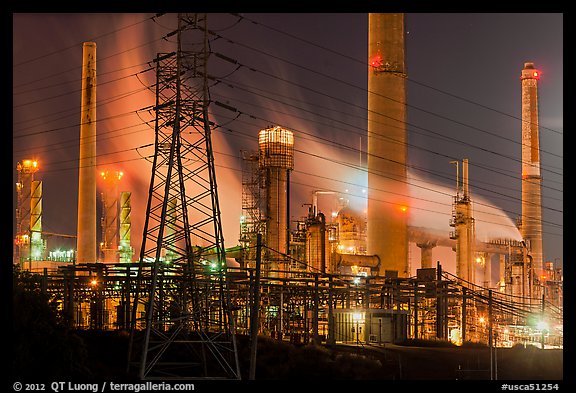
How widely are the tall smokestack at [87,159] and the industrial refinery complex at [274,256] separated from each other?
89 millimetres

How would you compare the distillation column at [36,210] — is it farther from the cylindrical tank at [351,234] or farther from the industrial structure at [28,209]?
the cylindrical tank at [351,234]

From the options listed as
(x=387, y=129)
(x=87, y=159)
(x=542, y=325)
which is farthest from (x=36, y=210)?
(x=542, y=325)

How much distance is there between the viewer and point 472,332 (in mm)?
57094

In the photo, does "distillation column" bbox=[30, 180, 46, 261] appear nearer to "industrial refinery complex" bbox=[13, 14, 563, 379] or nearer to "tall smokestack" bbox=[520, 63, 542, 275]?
"industrial refinery complex" bbox=[13, 14, 563, 379]

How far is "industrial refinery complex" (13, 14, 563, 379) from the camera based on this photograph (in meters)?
28.8

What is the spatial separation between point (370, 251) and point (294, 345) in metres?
18.5

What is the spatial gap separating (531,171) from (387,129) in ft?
110

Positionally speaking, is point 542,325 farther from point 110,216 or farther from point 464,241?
point 110,216

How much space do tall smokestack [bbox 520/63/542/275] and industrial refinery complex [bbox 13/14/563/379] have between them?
0.42 ft

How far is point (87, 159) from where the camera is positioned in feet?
181

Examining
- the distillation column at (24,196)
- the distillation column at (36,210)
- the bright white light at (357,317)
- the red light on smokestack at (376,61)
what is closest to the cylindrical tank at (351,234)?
the red light on smokestack at (376,61)

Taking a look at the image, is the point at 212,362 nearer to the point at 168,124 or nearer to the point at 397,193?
the point at 168,124

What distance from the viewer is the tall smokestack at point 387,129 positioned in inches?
1938

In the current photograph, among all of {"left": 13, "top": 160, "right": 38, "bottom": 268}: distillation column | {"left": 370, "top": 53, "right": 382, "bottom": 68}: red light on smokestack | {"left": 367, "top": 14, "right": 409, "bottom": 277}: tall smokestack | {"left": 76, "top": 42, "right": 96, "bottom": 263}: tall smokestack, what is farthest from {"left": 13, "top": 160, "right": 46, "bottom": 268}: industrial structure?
{"left": 370, "top": 53, "right": 382, "bottom": 68}: red light on smokestack
